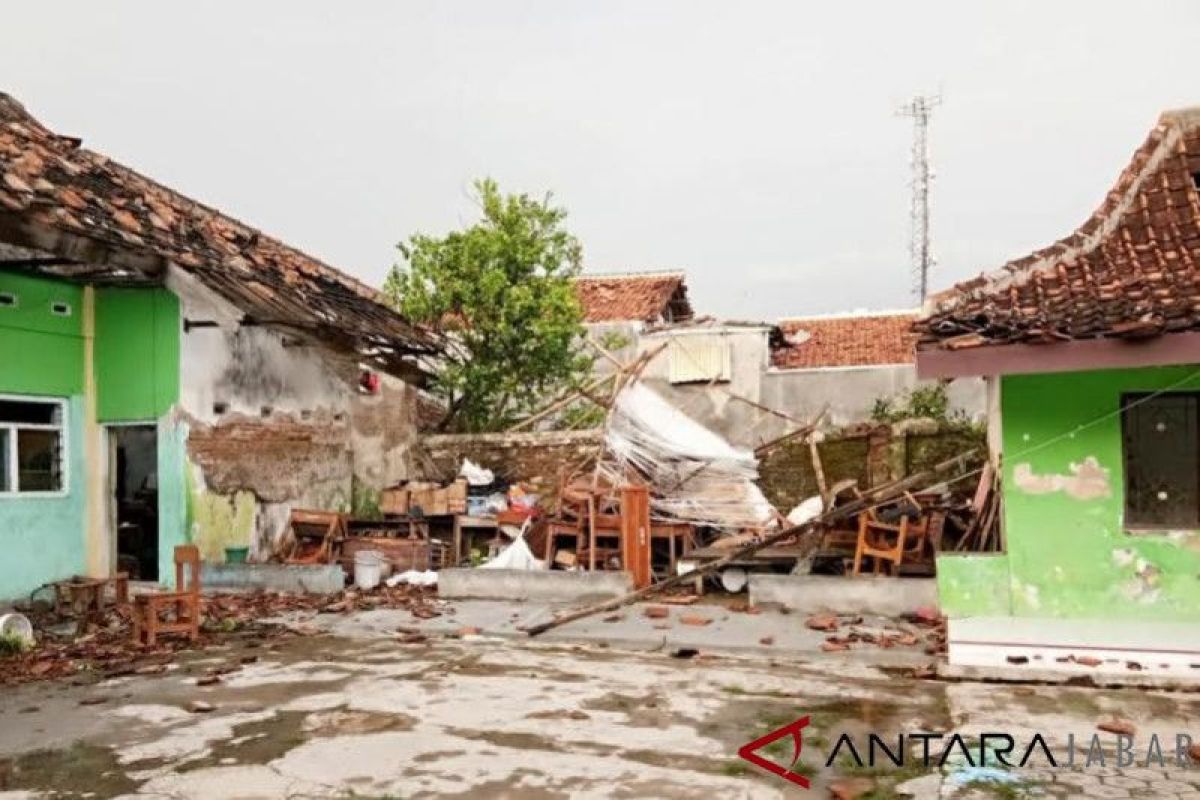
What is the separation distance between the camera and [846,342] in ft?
87.4

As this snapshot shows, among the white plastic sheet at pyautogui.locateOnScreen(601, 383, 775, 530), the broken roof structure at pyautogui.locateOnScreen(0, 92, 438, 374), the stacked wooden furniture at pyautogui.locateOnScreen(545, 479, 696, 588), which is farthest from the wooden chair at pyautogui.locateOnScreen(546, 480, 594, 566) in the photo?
the broken roof structure at pyautogui.locateOnScreen(0, 92, 438, 374)

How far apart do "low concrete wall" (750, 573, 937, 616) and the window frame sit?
826 centimetres

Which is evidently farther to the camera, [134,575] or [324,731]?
[134,575]

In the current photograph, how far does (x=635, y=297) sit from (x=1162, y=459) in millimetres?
18300

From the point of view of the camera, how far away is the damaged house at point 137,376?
11078 millimetres

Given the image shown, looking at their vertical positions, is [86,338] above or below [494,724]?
above

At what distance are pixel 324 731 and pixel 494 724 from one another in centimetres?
110

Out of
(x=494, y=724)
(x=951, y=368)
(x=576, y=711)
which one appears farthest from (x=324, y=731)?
(x=951, y=368)

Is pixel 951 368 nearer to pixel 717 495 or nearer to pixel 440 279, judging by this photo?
pixel 717 495

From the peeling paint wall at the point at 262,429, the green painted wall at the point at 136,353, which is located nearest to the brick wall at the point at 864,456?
the peeling paint wall at the point at 262,429

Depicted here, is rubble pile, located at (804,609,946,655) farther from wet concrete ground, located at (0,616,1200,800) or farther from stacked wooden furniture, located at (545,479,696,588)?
stacked wooden furniture, located at (545,479,696,588)

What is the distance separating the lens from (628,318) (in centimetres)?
2472

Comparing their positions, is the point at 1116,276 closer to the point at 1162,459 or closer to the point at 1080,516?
the point at 1162,459

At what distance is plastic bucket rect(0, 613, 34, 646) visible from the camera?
9.09 metres
